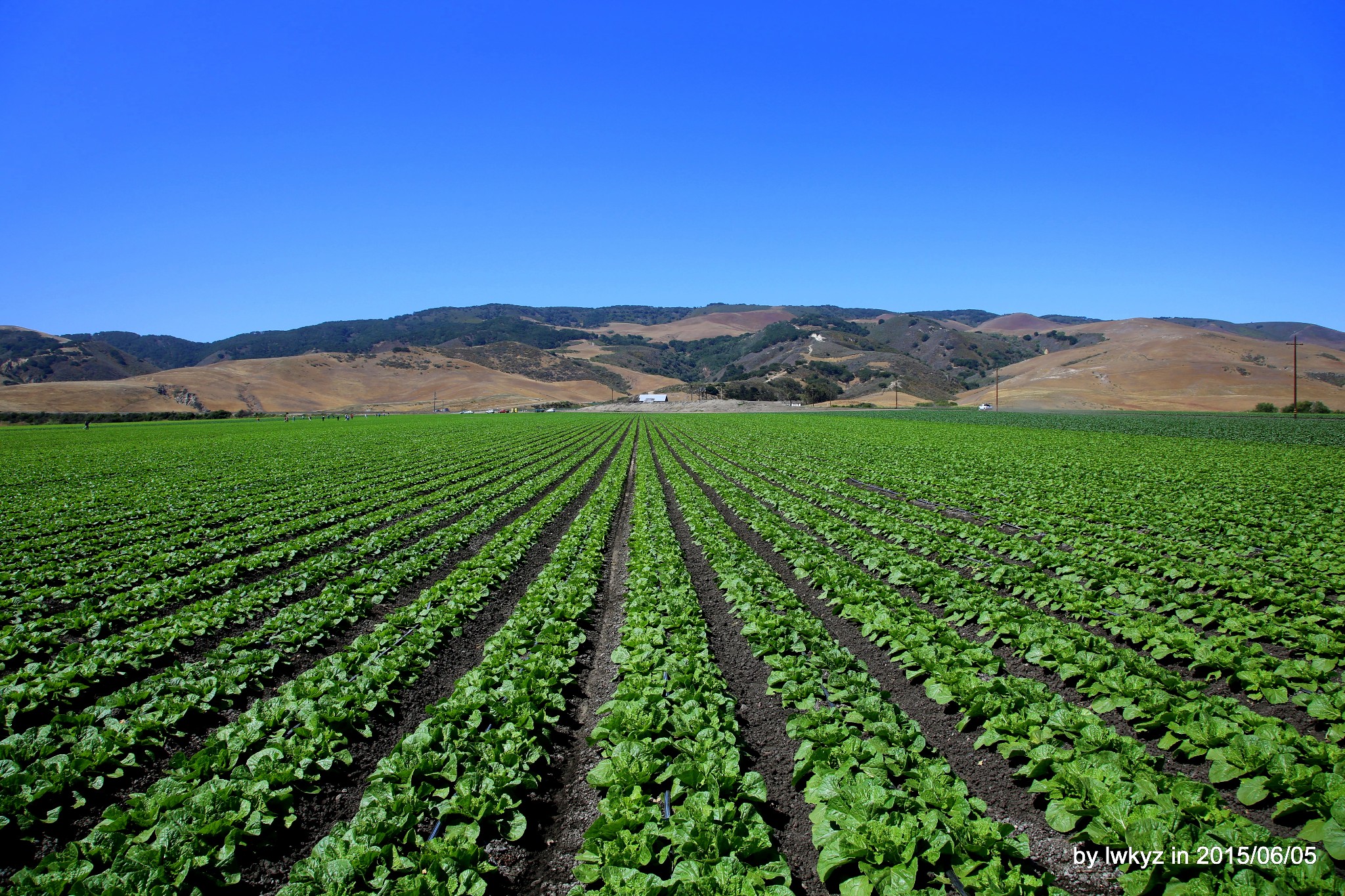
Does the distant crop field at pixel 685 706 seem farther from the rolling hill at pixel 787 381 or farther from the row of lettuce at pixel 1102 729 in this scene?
the rolling hill at pixel 787 381

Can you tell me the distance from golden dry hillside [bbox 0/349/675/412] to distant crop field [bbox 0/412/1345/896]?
5636 inches

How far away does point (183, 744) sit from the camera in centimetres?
625

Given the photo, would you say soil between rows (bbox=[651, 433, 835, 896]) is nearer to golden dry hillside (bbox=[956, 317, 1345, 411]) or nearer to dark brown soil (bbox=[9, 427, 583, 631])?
dark brown soil (bbox=[9, 427, 583, 631])

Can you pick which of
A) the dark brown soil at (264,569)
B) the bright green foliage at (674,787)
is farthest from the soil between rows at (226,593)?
the bright green foliage at (674,787)

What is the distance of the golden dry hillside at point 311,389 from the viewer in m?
122

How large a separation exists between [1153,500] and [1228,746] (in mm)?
15271

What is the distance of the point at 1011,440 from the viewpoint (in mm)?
43031

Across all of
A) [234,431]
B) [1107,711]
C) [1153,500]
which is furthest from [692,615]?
[234,431]

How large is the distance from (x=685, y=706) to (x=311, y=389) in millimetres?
187537

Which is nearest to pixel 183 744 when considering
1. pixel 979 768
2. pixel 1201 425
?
pixel 979 768

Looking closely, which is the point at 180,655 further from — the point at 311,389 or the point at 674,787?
Result: the point at 311,389

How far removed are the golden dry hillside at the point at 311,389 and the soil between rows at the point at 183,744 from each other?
143810 millimetres

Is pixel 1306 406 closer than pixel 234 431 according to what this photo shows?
No

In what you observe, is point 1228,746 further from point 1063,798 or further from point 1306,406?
point 1306,406
